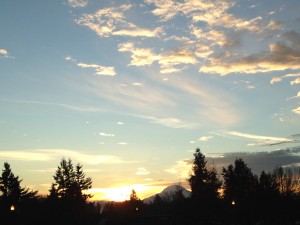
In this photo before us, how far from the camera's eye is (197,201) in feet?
→ 266

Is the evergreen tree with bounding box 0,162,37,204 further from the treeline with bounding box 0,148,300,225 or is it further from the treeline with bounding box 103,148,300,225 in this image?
the treeline with bounding box 103,148,300,225

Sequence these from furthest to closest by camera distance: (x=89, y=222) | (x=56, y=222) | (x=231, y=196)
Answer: (x=231, y=196) → (x=89, y=222) → (x=56, y=222)

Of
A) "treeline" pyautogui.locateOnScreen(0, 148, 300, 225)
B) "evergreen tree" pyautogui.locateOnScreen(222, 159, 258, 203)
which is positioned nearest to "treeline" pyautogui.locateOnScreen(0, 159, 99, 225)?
"treeline" pyautogui.locateOnScreen(0, 148, 300, 225)

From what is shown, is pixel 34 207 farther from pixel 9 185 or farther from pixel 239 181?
pixel 239 181

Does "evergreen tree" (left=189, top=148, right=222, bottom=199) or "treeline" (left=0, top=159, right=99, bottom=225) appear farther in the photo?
"evergreen tree" (left=189, top=148, right=222, bottom=199)

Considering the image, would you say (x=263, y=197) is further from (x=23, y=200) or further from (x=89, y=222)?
(x=23, y=200)

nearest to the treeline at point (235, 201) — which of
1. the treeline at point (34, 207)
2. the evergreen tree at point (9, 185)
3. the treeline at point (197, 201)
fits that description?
the treeline at point (197, 201)

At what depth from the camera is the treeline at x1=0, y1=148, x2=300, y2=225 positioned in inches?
2510

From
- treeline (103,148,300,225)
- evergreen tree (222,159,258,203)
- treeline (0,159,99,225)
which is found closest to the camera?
treeline (0,159,99,225)

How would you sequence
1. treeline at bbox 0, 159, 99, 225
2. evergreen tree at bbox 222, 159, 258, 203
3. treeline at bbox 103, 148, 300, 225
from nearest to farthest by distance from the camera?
treeline at bbox 0, 159, 99, 225 → treeline at bbox 103, 148, 300, 225 → evergreen tree at bbox 222, 159, 258, 203

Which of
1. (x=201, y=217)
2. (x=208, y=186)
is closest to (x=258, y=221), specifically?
(x=201, y=217)

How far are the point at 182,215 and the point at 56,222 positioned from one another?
1059 inches

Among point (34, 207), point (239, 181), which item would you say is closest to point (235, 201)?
point (239, 181)

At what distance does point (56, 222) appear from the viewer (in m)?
63.6
